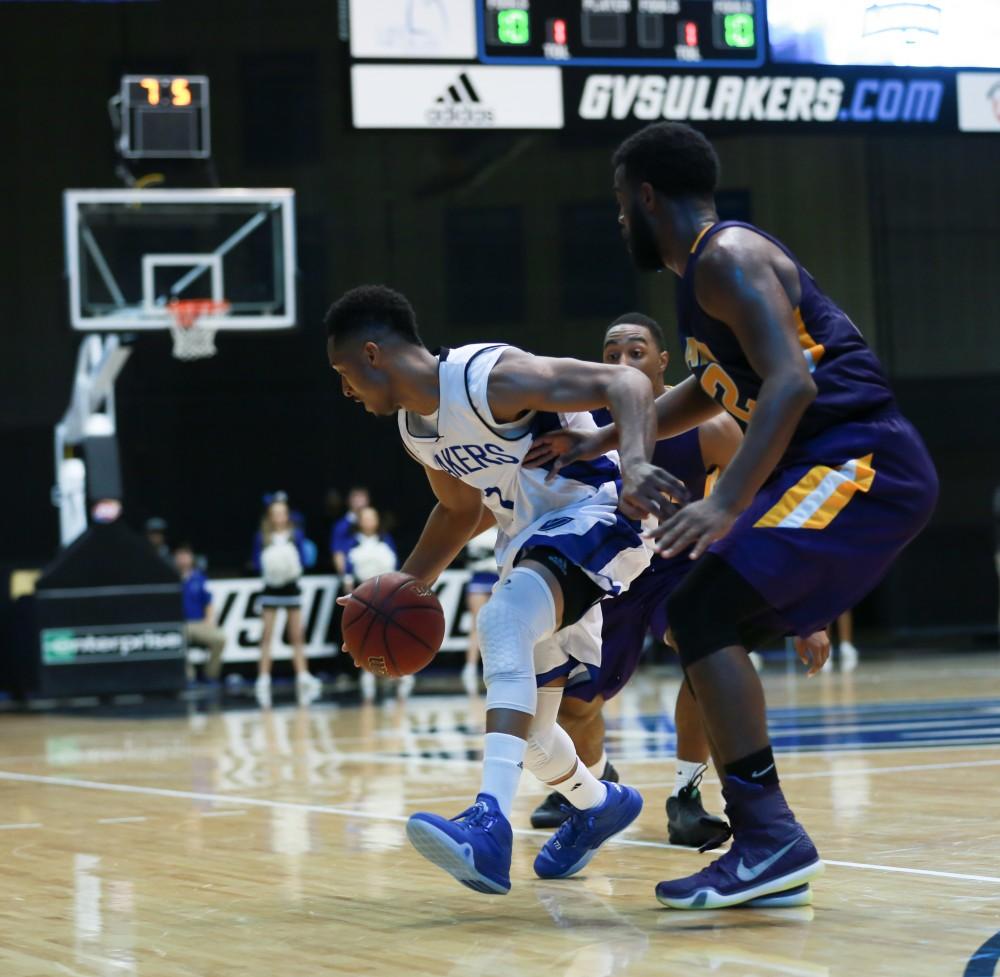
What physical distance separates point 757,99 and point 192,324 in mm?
5469

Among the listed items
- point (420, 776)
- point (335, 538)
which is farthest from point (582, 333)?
point (420, 776)

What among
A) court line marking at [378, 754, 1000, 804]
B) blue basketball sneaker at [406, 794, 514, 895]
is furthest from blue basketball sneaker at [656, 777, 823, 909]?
court line marking at [378, 754, 1000, 804]

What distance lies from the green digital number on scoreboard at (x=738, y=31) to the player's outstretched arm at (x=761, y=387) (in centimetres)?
775

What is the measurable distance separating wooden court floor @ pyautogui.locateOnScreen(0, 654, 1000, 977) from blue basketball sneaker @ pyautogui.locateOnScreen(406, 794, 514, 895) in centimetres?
13

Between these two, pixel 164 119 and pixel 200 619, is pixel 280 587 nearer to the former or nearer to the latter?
pixel 200 619

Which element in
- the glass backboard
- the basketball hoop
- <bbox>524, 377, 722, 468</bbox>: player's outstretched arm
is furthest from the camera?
the basketball hoop

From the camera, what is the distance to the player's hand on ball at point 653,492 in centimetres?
384

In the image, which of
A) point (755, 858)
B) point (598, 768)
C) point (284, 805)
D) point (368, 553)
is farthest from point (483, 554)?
point (755, 858)

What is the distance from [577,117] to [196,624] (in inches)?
296

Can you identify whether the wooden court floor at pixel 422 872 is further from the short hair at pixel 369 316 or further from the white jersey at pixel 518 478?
the short hair at pixel 369 316

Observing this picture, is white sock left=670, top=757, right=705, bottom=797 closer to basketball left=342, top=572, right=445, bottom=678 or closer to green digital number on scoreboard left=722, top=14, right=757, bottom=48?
basketball left=342, top=572, right=445, bottom=678

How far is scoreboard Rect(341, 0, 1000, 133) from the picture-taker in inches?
426

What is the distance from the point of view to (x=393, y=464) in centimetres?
2097

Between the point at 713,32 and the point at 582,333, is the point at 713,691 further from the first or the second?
the point at 582,333
